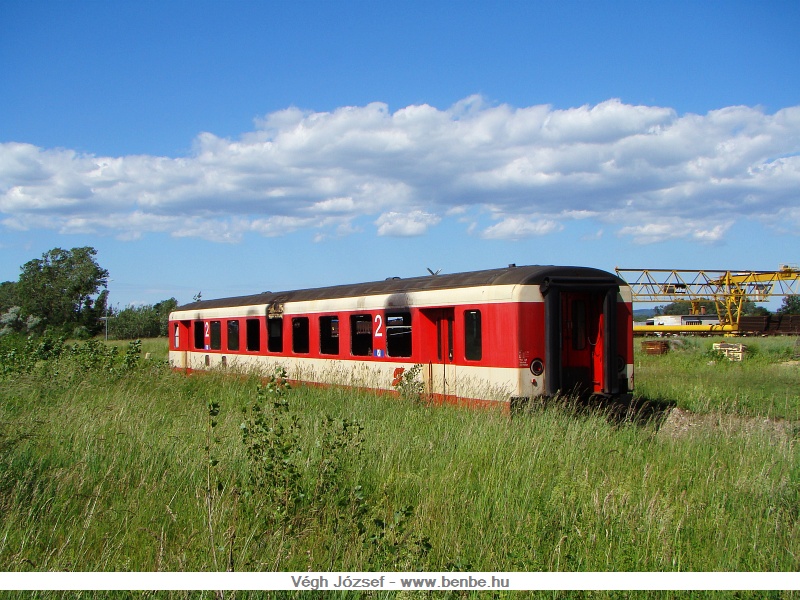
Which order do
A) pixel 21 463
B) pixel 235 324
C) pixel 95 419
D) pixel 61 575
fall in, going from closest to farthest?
pixel 61 575 → pixel 21 463 → pixel 95 419 → pixel 235 324

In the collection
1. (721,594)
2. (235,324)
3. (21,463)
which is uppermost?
(235,324)

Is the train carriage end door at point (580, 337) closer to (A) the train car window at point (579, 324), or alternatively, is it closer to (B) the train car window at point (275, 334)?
(A) the train car window at point (579, 324)

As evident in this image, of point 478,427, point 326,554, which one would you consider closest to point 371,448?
point 478,427

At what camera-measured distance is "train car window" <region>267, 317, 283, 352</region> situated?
17516 millimetres

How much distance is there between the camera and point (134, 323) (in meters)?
69.2

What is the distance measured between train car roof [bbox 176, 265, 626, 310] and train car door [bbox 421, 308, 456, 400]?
0.54 metres

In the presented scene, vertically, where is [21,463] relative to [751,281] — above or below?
below

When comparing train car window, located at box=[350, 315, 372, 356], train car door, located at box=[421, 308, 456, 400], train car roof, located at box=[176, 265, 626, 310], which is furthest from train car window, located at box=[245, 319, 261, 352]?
train car door, located at box=[421, 308, 456, 400]

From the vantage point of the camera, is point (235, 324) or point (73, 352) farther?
point (235, 324)

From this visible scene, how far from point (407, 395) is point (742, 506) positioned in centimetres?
690

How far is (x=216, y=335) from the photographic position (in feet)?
68.3

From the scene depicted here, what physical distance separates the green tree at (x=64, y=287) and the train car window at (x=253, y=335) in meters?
54.7

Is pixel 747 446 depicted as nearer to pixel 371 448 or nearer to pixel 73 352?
pixel 371 448

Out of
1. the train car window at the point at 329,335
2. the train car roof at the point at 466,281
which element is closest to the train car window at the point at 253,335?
the train car roof at the point at 466,281
